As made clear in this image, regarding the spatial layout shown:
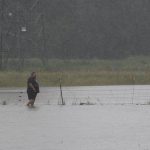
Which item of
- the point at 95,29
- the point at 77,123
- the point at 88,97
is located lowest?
the point at 88,97

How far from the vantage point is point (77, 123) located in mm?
19438

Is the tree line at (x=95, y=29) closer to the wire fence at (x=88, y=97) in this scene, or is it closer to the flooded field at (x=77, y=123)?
the wire fence at (x=88, y=97)

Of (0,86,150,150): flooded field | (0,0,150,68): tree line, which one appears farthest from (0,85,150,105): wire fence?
(0,0,150,68): tree line

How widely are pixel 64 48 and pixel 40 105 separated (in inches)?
2273

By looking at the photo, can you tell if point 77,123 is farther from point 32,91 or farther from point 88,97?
point 88,97

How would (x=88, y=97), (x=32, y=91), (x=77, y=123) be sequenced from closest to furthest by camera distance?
(x=77, y=123)
(x=32, y=91)
(x=88, y=97)

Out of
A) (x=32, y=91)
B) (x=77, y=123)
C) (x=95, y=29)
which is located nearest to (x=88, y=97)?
(x=32, y=91)

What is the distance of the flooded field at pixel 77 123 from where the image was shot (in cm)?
1511

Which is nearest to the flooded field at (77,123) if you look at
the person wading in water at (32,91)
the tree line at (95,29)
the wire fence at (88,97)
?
the wire fence at (88,97)

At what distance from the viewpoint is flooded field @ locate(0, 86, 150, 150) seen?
595 inches

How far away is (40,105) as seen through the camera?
26359 millimetres

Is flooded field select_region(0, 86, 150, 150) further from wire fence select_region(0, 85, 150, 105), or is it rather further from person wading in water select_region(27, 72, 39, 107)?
person wading in water select_region(27, 72, 39, 107)

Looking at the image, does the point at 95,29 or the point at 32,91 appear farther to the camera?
the point at 95,29

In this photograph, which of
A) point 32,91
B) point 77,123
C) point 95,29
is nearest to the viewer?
point 77,123
